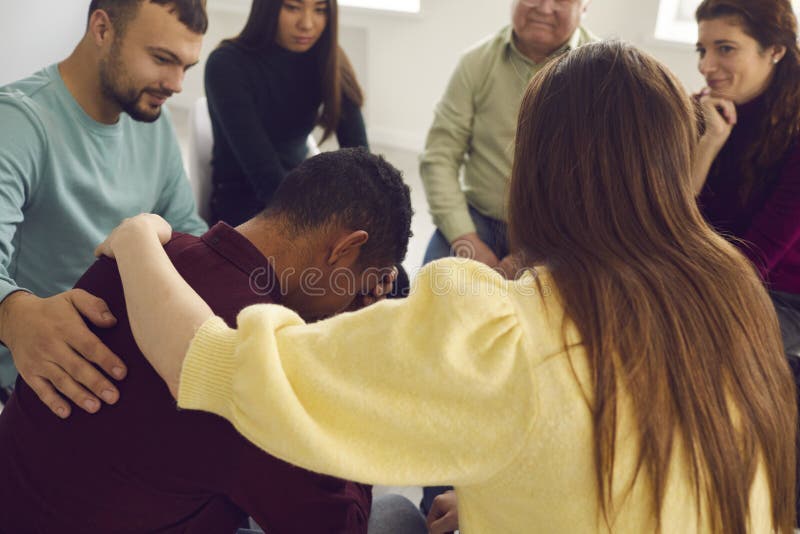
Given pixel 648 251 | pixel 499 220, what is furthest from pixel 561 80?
pixel 499 220

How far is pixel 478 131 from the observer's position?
2092 mm

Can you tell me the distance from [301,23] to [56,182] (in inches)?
34.4

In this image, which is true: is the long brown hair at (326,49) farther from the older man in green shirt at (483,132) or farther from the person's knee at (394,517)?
the person's knee at (394,517)

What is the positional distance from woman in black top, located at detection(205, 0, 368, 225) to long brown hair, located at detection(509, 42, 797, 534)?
1.22 metres

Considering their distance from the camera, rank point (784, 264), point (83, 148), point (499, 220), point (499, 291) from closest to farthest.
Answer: point (499, 291)
point (83, 148)
point (784, 264)
point (499, 220)

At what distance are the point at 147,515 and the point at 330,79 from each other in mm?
1448

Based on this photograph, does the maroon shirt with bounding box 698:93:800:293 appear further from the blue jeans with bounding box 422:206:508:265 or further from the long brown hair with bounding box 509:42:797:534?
the long brown hair with bounding box 509:42:797:534

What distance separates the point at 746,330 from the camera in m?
0.79

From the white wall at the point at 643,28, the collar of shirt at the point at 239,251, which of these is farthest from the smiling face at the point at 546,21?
the collar of shirt at the point at 239,251

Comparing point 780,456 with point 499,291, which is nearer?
point 499,291

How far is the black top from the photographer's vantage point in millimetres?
1957

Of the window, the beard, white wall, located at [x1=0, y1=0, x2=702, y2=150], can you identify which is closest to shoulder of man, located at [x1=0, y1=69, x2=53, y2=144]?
the beard

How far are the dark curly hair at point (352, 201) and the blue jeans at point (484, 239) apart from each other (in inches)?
34.1

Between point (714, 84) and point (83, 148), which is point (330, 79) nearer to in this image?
point (83, 148)
